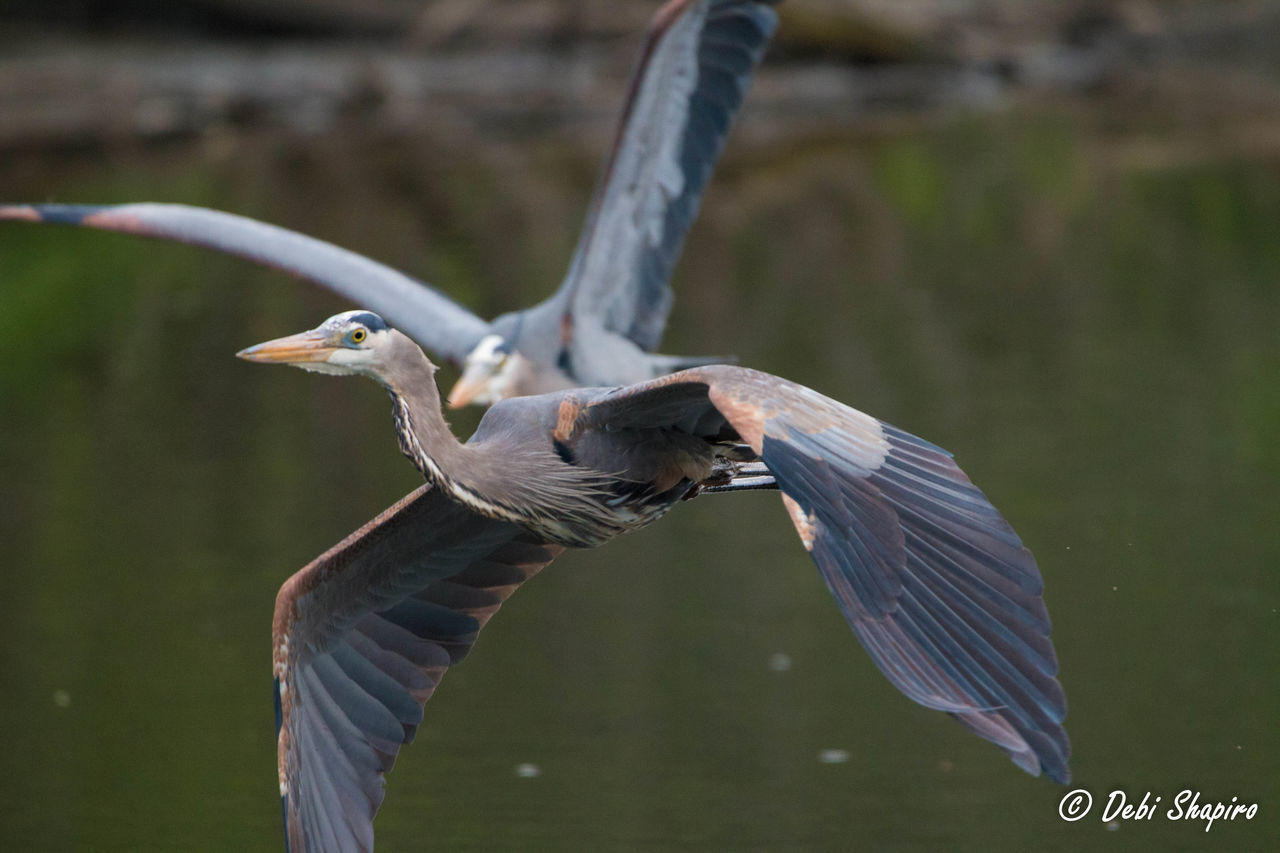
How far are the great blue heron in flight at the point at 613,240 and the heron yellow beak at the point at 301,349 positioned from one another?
3.10 meters

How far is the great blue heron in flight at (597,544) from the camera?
378 cm

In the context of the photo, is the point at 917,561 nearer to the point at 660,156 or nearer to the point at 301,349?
the point at 301,349

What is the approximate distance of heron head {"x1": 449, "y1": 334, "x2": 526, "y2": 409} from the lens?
8047 mm

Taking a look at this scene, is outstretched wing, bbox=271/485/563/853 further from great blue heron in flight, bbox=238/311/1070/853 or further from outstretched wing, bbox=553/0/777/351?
outstretched wing, bbox=553/0/777/351

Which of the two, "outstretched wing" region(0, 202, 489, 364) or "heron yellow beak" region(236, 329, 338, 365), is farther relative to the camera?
"outstretched wing" region(0, 202, 489, 364)

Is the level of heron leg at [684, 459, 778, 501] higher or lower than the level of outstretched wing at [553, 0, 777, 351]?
lower

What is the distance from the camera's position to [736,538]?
9141mm

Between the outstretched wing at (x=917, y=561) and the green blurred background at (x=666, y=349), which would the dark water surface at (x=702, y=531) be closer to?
the green blurred background at (x=666, y=349)

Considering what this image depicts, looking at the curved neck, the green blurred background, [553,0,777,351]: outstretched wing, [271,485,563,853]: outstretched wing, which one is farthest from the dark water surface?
the curved neck

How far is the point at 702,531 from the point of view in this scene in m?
9.30

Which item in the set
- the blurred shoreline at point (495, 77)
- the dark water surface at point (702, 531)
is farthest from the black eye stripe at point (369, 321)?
the blurred shoreline at point (495, 77)

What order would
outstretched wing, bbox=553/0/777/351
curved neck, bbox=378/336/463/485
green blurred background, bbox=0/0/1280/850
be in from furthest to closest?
outstretched wing, bbox=553/0/777/351
green blurred background, bbox=0/0/1280/850
curved neck, bbox=378/336/463/485

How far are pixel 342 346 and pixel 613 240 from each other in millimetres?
3490
